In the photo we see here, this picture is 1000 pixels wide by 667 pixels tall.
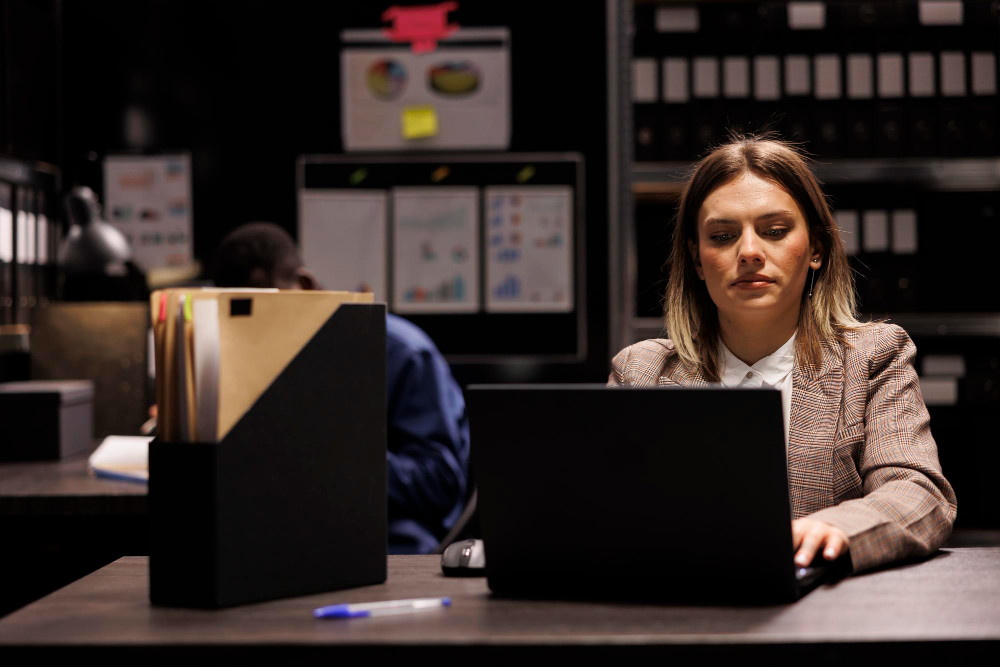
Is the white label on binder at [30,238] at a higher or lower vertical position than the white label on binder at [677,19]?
lower

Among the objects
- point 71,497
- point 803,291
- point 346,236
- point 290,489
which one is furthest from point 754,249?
point 346,236

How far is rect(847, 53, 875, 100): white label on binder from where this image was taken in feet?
9.48

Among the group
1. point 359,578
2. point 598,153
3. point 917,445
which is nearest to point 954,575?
point 917,445

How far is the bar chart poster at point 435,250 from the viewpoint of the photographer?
11.0ft

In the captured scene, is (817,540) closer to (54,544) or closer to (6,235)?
(54,544)

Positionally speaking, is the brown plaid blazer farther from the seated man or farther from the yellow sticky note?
the yellow sticky note

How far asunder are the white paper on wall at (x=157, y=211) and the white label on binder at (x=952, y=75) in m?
2.41

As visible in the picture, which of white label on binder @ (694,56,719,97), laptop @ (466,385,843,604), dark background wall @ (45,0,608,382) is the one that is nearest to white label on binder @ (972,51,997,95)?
white label on binder @ (694,56,719,97)

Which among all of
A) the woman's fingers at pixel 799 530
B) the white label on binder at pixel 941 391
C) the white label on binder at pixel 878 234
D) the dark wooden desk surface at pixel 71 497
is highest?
the white label on binder at pixel 878 234

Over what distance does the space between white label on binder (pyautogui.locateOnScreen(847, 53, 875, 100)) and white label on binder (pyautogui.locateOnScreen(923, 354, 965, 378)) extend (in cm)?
80

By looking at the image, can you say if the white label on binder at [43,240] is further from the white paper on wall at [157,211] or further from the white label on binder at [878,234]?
the white label on binder at [878,234]

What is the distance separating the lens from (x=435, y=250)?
3.36 m

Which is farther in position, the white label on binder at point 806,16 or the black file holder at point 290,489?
the white label on binder at point 806,16

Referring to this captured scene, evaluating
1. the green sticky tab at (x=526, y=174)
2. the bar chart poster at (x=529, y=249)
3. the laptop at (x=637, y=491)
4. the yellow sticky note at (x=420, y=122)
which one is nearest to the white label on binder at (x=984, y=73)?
the bar chart poster at (x=529, y=249)
